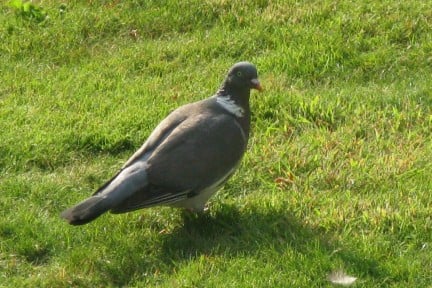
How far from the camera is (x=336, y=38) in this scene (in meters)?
7.85

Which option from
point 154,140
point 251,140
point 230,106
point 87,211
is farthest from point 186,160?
point 251,140

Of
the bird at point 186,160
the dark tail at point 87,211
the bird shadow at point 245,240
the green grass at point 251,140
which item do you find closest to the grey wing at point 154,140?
the bird at point 186,160

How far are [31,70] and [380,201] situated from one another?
3.23 m

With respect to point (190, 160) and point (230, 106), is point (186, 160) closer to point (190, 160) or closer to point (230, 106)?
point (190, 160)

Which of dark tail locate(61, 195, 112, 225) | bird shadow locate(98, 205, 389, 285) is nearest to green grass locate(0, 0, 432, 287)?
bird shadow locate(98, 205, 389, 285)

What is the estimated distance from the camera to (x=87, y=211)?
5.54 metres

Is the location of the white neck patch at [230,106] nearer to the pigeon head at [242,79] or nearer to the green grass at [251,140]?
the pigeon head at [242,79]

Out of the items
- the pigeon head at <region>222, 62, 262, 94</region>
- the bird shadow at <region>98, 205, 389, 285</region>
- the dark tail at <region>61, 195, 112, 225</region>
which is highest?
the pigeon head at <region>222, 62, 262, 94</region>

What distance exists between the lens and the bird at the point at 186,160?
18.5 ft

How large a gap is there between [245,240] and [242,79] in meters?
1.10

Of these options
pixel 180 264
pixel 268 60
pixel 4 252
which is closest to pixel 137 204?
pixel 180 264

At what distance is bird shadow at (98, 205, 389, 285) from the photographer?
5508mm

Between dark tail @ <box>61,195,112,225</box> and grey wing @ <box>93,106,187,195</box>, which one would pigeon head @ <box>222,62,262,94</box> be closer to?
grey wing @ <box>93,106,187,195</box>

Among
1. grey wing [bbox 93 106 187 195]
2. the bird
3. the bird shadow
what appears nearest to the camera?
the bird shadow
